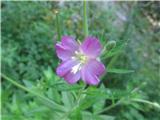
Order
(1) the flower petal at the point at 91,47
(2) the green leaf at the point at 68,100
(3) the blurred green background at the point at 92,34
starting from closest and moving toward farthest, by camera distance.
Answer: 1. (1) the flower petal at the point at 91,47
2. (2) the green leaf at the point at 68,100
3. (3) the blurred green background at the point at 92,34

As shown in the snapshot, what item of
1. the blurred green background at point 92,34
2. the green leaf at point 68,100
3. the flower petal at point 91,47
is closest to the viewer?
the flower petal at point 91,47

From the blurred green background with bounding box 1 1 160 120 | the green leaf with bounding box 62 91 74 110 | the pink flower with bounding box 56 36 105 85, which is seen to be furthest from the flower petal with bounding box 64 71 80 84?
the blurred green background with bounding box 1 1 160 120

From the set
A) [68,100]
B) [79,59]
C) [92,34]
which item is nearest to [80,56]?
[79,59]

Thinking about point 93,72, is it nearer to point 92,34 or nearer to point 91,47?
point 91,47

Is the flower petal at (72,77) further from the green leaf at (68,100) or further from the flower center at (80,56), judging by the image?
the green leaf at (68,100)

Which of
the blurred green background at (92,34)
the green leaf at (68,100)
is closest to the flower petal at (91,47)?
the green leaf at (68,100)

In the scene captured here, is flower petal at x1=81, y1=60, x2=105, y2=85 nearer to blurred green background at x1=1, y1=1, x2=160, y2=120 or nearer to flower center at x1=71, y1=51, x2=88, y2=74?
flower center at x1=71, y1=51, x2=88, y2=74

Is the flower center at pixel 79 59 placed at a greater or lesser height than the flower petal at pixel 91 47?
lesser
